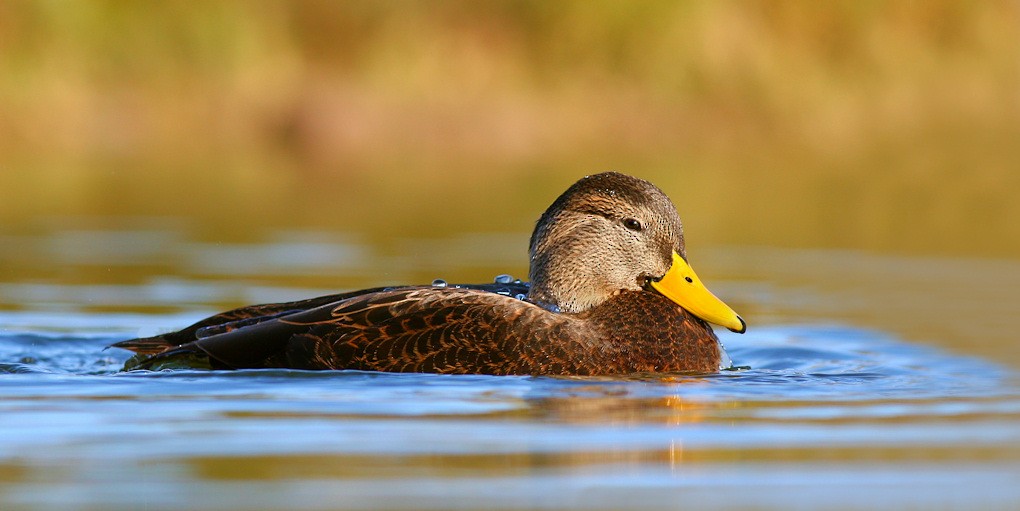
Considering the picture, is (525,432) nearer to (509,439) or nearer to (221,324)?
(509,439)

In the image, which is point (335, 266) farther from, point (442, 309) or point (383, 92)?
point (383, 92)

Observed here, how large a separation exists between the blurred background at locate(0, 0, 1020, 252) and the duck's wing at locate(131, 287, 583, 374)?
9.38 metres

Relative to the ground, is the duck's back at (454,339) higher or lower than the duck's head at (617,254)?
lower

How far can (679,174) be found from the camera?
67.7 ft

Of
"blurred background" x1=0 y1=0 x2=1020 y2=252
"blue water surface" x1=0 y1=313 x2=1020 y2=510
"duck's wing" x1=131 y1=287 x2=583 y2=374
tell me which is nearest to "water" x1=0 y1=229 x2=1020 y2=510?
"blue water surface" x1=0 y1=313 x2=1020 y2=510

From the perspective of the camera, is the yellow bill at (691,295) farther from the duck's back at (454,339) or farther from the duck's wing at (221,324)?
the duck's wing at (221,324)

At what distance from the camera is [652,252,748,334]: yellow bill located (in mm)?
8266

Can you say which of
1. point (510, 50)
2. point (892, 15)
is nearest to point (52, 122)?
point (510, 50)

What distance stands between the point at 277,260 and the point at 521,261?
6.50 ft

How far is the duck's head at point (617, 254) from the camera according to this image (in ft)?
27.3

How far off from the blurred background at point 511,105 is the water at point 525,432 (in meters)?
8.77

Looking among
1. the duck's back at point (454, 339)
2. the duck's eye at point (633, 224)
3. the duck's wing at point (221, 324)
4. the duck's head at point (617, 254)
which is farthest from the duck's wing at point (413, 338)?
the duck's eye at point (633, 224)

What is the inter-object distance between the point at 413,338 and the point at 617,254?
129 cm

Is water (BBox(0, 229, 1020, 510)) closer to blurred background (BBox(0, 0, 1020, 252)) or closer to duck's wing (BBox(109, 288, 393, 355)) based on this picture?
duck's wing (BBox(109, 288, 393, 355))
